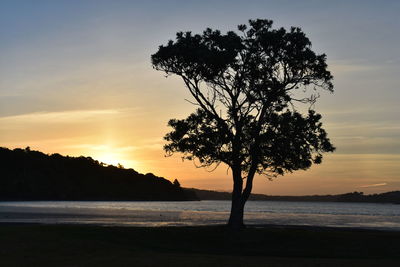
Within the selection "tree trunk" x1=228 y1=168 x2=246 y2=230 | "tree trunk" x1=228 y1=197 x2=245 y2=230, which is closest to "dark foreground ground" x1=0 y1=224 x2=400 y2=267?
"tree trunk" x1=228 y1=197 x2=245 y2=230

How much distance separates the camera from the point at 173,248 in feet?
113

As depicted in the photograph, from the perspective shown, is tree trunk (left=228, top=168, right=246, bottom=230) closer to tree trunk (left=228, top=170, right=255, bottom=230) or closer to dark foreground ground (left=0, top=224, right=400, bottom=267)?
tree trunk (left=228, top=170, right=255, bottom=230)

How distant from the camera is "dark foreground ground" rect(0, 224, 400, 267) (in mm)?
26297

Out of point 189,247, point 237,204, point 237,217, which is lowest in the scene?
point 189,247

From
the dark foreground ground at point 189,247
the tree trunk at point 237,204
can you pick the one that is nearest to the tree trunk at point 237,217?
the tree trunk at point 237,204

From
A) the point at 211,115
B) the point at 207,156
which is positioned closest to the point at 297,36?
the point at 211,115

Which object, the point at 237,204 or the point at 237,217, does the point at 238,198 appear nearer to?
the point at 237,204

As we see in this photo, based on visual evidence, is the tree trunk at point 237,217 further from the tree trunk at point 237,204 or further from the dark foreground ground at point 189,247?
the dark foreground ground at point 189,247

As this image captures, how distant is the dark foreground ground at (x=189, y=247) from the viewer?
26.3 m

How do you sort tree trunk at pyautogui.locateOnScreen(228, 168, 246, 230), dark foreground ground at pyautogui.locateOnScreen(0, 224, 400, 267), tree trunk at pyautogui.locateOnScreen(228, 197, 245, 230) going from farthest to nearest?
tree trunk at pyautogui.locateOnScreen(228, 168, 246, 230) → tree trunk at pyautogui.locateOnScreen(228, 197, 245, 230) → dark foreground ground at pyautogui.locateOnScreen(0, 224, 400, 267)

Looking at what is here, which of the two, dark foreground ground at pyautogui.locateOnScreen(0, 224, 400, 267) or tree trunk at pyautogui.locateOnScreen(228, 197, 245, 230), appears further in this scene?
tree trunk at pyautogui.locateOnScreen(228, 197, 245, 230)

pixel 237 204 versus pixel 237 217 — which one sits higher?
pixel 237 204

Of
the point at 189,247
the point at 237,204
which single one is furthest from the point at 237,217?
the point at 189,247

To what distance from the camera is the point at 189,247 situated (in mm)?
35344
